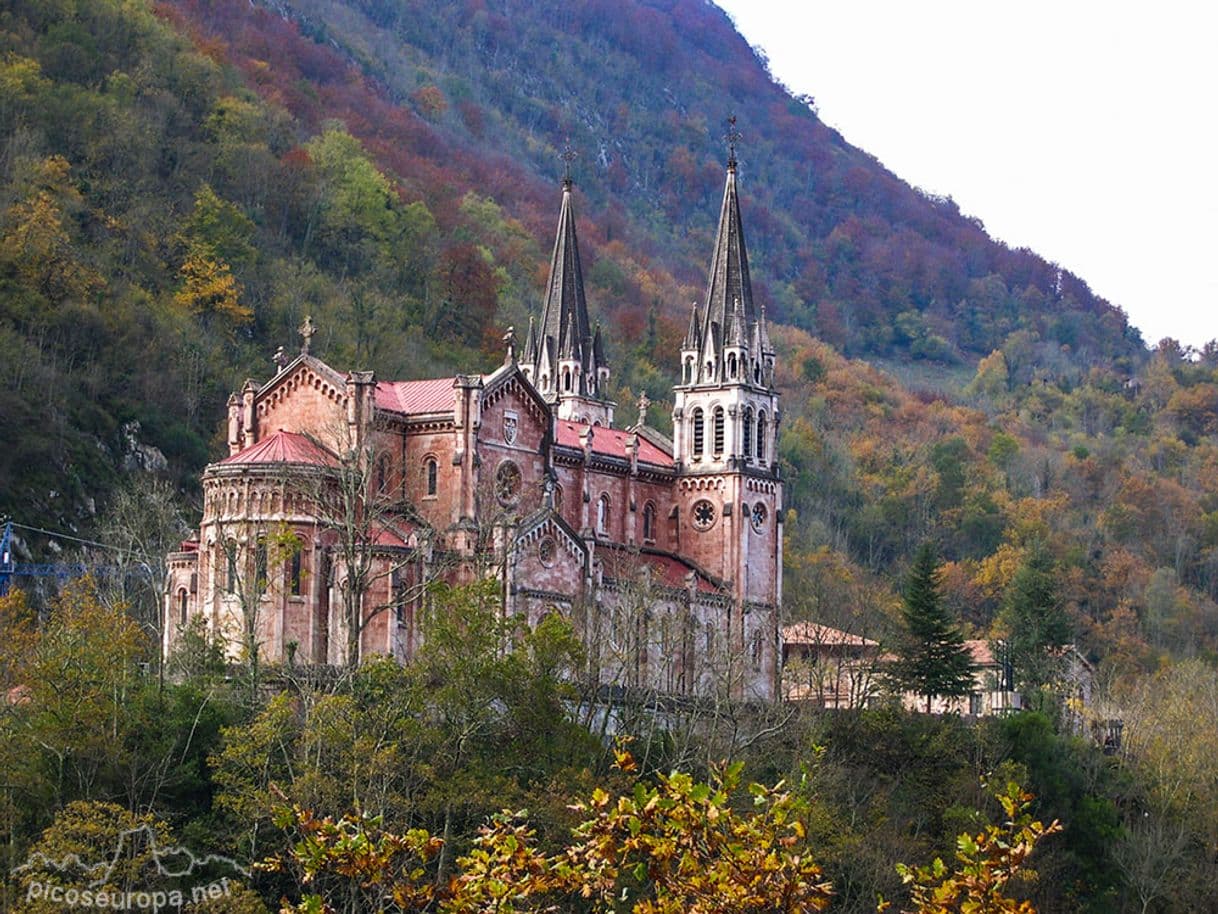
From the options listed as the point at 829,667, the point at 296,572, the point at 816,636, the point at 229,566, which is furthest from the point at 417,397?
the point at 816,636

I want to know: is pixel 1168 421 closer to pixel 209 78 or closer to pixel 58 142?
pixel 209 78

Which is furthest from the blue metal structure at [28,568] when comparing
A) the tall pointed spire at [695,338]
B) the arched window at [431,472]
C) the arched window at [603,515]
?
the tall pointed spire at [695,338]

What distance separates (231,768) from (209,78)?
3440 inches

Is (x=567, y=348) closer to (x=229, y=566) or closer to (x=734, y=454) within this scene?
(x=734, y=454)

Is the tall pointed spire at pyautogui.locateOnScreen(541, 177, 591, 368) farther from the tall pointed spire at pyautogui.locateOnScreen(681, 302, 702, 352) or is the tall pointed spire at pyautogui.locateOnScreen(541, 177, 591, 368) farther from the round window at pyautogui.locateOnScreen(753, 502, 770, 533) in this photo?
the round window at pyautogui.locateOnScreen(753, 502, 770, 533)

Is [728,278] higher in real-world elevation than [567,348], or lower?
higher

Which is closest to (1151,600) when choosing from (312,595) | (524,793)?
(312,595)

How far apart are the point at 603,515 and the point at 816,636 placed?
9.70 metres

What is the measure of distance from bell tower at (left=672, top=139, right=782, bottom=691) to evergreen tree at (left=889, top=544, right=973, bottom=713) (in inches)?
205

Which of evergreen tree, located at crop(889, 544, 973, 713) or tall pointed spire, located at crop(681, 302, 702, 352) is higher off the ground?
tall pointed spire, located at crop(681, 302, 702, 352)

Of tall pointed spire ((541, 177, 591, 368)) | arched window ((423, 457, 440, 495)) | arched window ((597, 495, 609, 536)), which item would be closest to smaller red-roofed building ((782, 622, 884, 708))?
arched window ((597, 495, 609, 536))

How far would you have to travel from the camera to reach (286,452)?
220 feet

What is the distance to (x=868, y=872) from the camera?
58.4 metres

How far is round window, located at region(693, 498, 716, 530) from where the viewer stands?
83.1 m
